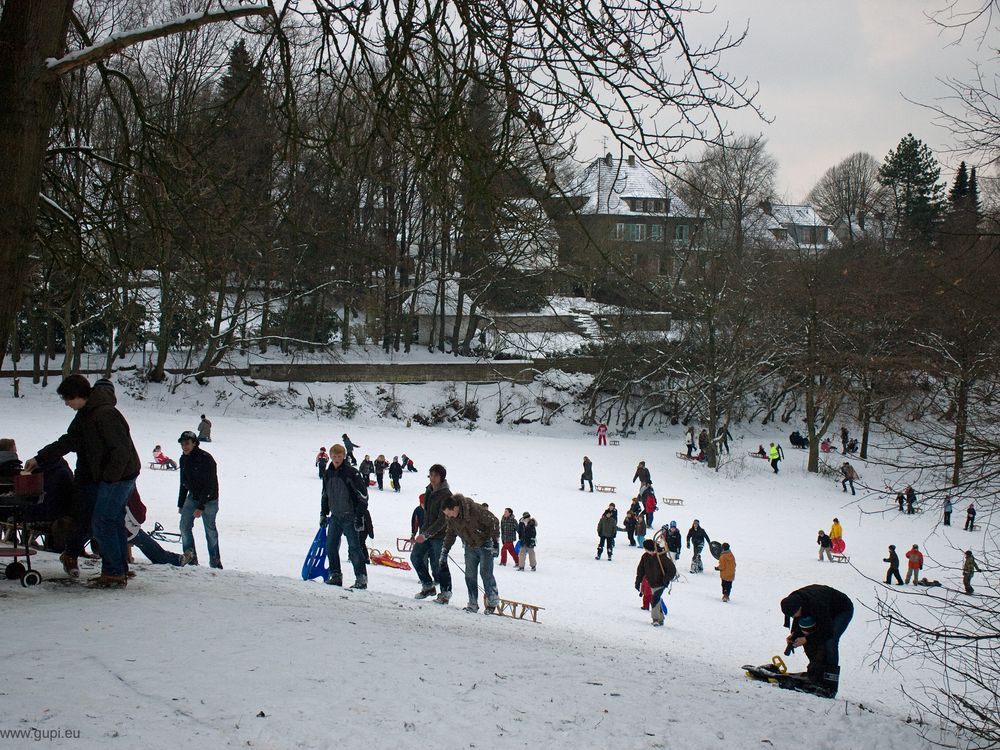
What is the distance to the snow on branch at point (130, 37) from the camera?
17.8 feet

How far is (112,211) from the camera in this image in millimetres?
8195

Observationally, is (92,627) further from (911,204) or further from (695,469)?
(911,204)

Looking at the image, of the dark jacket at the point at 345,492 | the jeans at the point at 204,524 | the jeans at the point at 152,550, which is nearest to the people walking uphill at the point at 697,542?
the dark jacket at the point at 345,492

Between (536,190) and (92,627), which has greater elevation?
(536,190)

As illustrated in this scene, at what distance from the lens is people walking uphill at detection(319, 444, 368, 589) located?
10.1m

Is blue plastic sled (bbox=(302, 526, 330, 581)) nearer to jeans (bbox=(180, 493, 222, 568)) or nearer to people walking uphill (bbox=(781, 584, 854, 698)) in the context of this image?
jeans (bbox=(180, 493, 222, 568))

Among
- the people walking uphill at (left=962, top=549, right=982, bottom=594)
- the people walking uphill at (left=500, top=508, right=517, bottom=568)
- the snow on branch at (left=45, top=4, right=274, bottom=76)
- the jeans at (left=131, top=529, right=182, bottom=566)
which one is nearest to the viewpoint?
the snow on branch at (left=45, top=4, right=274, bottom=76)

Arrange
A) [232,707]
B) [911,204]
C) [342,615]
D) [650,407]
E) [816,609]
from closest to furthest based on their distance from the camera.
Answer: [232,707]
[342,615]
[816,609]
[911,204]
[650,407]

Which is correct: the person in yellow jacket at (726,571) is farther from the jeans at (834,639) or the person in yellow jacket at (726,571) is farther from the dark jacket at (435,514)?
the jeans at (834,639)

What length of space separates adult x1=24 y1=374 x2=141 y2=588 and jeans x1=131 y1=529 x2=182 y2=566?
1811 mm

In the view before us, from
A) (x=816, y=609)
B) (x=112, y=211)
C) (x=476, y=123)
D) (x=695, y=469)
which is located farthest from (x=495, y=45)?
(x=695, y=469)

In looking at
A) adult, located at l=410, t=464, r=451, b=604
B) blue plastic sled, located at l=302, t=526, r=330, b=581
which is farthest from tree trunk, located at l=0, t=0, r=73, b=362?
blue plastic sled, located at l=302, t=526, r=330, b=581

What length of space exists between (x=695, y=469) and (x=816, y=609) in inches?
1133

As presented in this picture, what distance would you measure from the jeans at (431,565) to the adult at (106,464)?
13.9ft
